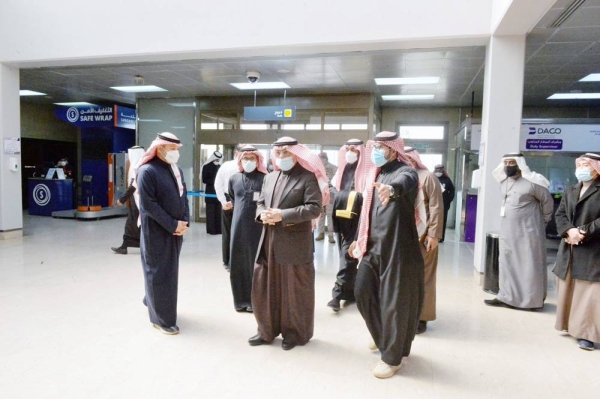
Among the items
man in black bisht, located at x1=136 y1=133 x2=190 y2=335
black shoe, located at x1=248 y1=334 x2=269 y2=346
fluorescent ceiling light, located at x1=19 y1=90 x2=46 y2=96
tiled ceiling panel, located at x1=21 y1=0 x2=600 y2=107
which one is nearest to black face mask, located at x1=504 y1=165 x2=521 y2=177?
tiled ceiling panel, located at x1=21 y1=0 x2=600 y2=107

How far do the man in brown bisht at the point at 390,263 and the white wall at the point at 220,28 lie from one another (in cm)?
306

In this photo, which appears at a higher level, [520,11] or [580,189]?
[520,11]

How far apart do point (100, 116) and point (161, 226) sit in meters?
9.35

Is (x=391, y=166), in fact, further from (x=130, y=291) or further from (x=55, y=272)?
(x=55, y=272)

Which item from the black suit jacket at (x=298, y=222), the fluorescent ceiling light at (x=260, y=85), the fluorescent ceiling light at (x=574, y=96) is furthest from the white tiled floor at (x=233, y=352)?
the fluorescent ceiling light at (x=574, y=96)

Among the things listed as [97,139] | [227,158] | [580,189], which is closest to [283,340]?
A: [580,189]

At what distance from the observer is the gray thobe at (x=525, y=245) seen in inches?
164

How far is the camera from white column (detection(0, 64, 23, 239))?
7136mm

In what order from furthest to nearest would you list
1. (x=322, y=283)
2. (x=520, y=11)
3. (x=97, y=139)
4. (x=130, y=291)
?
(x=97, y=139), (x=322, y=283), (x=130, y=291), (x=520, y=11)

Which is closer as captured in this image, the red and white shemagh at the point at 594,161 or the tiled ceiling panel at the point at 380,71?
the red and white shemagh at the point at 594,161

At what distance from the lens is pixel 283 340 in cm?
315

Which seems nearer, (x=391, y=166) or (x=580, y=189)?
(x=391, y=166)

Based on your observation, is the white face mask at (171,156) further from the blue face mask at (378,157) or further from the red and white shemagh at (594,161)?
the red and white shemagh at (594,161)

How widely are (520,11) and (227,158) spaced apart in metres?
7.46
